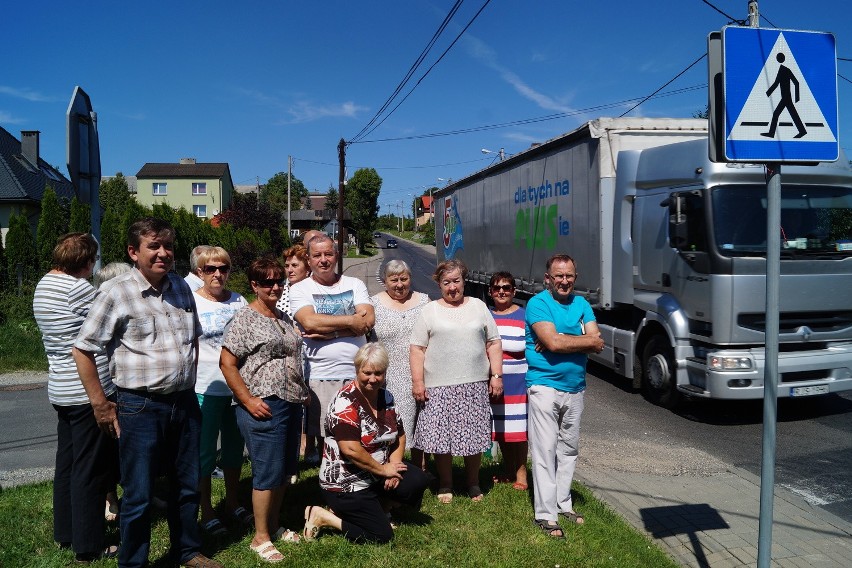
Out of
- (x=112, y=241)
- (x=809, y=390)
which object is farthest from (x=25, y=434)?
(x=112, y=241)

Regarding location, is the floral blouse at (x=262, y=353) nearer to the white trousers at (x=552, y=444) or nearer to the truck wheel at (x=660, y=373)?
the white trousers at (x=552, y=444)

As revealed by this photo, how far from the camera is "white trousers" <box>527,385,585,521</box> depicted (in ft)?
15.3

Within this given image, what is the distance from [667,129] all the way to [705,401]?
3.74m

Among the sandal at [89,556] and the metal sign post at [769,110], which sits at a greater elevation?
the metal sign post at [769,110]

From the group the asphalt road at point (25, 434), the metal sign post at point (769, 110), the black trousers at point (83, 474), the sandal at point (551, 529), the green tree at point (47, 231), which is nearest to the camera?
the metal sign post at point (769, 110)

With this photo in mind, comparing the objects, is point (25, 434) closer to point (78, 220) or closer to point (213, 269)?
point (213, 269)

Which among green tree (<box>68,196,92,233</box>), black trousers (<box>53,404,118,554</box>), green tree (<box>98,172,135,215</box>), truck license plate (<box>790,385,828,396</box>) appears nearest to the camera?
black trousers (<box>53,404,118,554</box>)

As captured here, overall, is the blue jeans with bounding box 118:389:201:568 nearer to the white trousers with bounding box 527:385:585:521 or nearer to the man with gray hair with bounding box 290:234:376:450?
the man with gray hair with bounding box 290:234:376:450

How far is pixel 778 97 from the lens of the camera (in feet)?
10.1

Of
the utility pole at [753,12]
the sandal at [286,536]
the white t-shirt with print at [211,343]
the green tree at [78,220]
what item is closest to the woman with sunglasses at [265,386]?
the sandal at [286,536]

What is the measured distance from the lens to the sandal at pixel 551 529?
14.8 ft

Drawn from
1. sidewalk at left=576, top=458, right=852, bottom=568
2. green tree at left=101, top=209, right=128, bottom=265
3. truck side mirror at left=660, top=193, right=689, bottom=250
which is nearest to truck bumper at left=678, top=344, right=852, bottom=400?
truck side mirror at left=660, top=193, right=689, bottom=250

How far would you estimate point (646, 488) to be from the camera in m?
5.86

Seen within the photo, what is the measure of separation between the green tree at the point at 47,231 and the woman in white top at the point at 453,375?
632 inches
